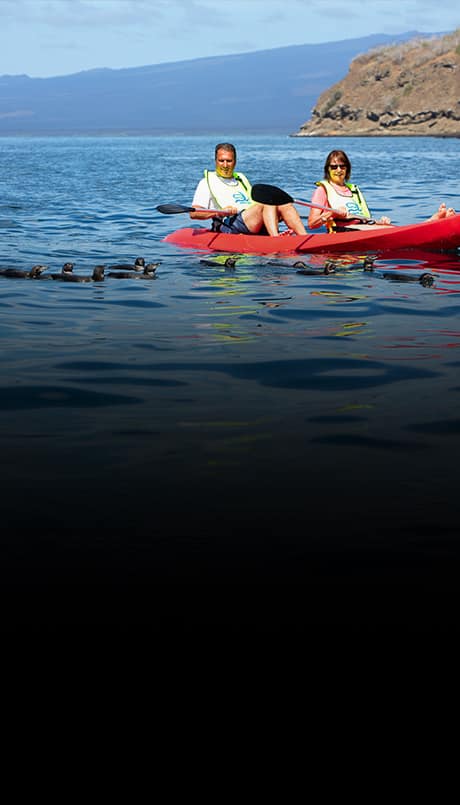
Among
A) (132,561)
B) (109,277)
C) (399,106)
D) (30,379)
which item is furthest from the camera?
(399,106)

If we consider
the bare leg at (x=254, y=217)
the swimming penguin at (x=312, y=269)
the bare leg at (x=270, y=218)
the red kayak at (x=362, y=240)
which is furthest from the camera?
the bare leg at (x=254, y=217)

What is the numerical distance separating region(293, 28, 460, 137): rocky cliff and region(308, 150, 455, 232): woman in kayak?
105 metres

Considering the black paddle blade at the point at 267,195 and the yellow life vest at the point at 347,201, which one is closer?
the black paddle blade at the point at 267,195

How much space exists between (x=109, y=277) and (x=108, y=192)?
15771 millimetres

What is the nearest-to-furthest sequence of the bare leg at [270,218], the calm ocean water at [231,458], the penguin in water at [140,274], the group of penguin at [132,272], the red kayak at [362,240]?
the calm ocean water at [231,458]
the group of penguin at [132,272]
the penguin in water at [140,274]
the red kayak at [362,240]
the bare leg at [270,218]

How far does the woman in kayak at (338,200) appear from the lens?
11930 mm

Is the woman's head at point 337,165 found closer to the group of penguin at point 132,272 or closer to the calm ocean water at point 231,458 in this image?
the group of penguin at point 132,272

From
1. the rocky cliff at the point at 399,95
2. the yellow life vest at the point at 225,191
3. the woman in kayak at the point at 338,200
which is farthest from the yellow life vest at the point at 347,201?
the rocky cliff at the point at 399,95

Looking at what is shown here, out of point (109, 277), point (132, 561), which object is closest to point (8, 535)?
point (132, 561)

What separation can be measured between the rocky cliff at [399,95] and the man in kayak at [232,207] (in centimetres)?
10471

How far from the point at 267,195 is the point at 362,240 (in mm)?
1238

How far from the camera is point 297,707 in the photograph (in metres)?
2.28

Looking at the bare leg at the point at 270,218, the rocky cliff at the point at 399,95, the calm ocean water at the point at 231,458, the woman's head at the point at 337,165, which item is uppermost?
the rocky cliff at the point at 399,95

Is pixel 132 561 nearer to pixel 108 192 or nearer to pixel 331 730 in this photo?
pixel 331 730
